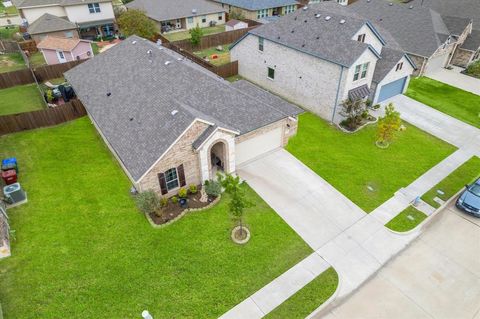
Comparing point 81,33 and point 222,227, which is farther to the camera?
point 81,33

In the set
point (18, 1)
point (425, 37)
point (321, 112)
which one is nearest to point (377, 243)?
point (321, 112)

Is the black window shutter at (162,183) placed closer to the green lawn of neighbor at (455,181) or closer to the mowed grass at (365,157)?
the mowed grass at (365,157)

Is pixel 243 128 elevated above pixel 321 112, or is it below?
above

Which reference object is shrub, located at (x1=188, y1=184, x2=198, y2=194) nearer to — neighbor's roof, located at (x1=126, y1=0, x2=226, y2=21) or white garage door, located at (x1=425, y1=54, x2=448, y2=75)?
white garage door, located at (x1=425, y1=54, x2=448, y2=75)

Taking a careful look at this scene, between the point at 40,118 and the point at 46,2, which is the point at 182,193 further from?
the point at 46,2

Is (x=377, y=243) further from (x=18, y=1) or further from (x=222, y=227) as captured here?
(x=18, y=1)

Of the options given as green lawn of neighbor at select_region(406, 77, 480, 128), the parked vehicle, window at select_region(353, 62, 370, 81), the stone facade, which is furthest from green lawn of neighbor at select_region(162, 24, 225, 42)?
the parked vehicle

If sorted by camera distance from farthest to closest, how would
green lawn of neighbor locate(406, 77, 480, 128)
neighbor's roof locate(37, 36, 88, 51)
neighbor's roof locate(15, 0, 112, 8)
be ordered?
neighbor's roof locate(15, 0, 112, 8) < neighbor's roof locate(37, 36, 88, 51) < green lawn of neighbor locate(406, 77, 480, 128)
